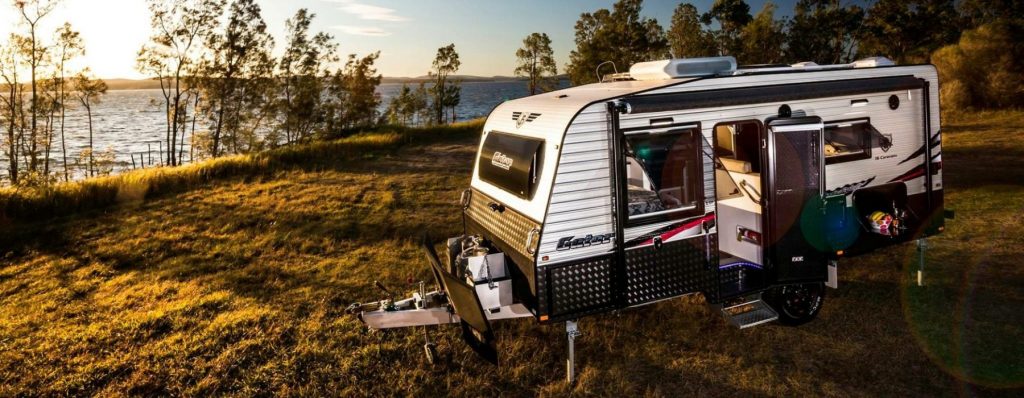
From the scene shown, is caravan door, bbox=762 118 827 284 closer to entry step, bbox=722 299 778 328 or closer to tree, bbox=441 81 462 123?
entry step, bbox=722 299 778 328

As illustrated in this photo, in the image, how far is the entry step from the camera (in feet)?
20.0

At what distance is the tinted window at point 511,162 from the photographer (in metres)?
5.52

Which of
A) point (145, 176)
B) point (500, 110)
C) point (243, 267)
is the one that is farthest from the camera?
point (145, 176)

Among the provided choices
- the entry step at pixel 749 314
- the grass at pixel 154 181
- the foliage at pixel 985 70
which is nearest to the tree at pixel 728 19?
the foliage at pixel 985 70

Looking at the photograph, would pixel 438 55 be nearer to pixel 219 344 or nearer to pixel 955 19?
pixel 955 19

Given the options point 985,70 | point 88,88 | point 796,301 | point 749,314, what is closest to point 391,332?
point 749,314

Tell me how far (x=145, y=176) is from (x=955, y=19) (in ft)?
233

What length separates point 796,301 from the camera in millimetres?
6723

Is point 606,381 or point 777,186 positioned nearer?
point 606,381

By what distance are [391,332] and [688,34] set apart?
65.1 meters

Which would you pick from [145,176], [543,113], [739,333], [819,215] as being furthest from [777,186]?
[145,176]

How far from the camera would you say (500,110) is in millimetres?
7168

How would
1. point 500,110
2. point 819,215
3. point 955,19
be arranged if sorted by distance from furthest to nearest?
point 955,19, point 500,110, point 819,215

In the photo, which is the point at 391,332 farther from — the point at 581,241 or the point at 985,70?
the point at 985,70
